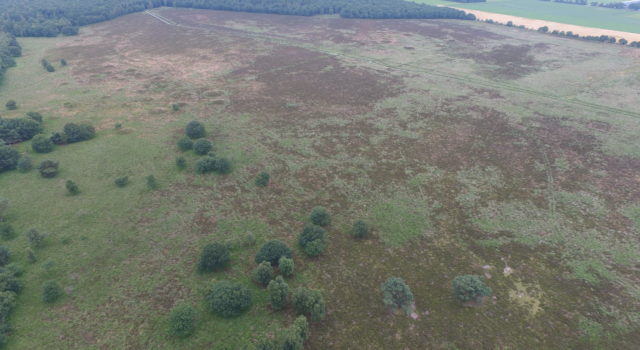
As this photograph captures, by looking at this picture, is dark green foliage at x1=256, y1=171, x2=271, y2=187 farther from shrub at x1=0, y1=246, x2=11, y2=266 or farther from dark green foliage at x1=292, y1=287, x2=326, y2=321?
shrub at x1=0, y1=246, x2=11, y2=266

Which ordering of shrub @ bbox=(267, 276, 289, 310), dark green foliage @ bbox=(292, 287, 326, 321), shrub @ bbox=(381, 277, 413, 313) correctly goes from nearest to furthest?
dark green foliage @ bbox=(292, 287, 326, 321) < shrub @ bbox=(267, 276, 289, 310) < shrub @ bbox=(381, 277, 413, 313)

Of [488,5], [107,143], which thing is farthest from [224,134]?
[488,5]

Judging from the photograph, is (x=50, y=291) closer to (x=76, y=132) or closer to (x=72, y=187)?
(x=72, y=187)

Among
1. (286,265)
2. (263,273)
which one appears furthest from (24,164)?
(286,265)

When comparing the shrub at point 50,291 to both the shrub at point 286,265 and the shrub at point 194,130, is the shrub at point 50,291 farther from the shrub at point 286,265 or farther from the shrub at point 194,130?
the shrub at point 194,130

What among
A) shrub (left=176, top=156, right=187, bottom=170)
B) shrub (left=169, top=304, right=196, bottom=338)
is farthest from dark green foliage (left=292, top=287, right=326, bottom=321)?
shrub (left=176, top=156, right=187, bottom=170)

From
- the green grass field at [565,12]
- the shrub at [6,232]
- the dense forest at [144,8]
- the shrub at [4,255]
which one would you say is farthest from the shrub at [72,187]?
the green grass field at [565,12]

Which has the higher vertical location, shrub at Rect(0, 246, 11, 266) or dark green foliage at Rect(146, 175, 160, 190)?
dark green foliage at Rect(146, 175, 160, 190)
